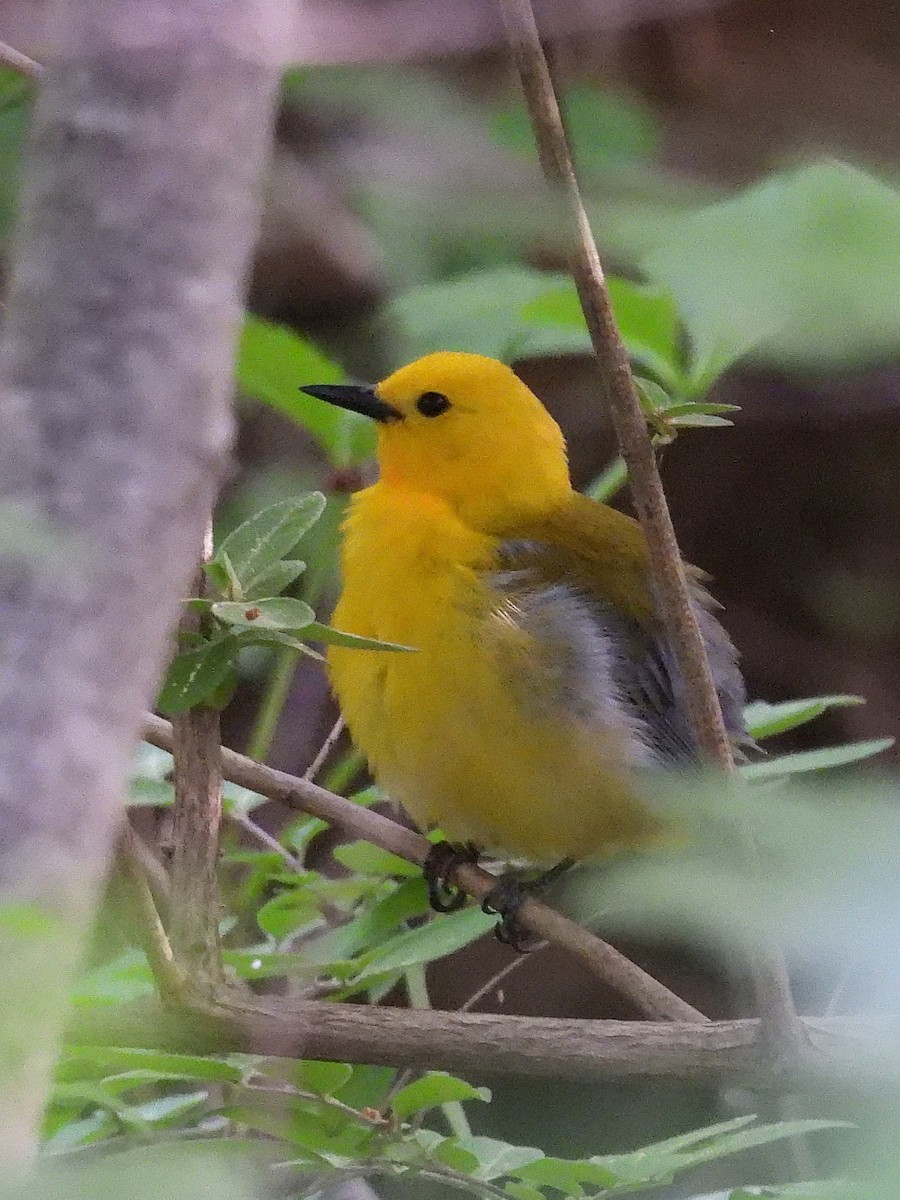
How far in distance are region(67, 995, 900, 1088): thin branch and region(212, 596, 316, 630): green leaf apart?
25 centimetres

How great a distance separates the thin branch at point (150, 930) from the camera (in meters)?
0.97

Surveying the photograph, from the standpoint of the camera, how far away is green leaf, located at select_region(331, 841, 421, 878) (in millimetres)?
1515

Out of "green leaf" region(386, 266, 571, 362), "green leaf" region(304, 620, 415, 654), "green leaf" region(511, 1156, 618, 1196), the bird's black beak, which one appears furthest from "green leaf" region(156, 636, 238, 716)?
the bird's black beak

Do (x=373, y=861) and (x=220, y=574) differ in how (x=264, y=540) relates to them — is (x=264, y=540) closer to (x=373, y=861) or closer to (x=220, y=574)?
(x=220, y=574)

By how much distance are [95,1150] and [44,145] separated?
60 cm

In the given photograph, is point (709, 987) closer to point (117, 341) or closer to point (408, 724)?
point (408, 724)

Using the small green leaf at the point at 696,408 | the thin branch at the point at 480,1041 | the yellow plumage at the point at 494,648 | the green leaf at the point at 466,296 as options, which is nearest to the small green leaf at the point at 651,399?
the small green leaf at the point at 696,408

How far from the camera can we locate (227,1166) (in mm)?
356

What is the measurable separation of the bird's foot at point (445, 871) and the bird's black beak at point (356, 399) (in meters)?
0.52

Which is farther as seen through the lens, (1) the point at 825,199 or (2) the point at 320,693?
(2) the point at 320,693

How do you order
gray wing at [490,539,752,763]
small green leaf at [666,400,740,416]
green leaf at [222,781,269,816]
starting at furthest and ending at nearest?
gray wing at [490,539,752,763] < green leaf at [222,781,269,816] < small green leaf at [666,400,740,416]

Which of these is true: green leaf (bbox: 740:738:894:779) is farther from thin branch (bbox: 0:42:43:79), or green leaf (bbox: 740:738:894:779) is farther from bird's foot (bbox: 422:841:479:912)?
thin branch (bbox: 0:42:43:79)

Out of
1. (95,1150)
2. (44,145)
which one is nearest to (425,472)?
(95,1150)

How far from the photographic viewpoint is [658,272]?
1.52 ft
